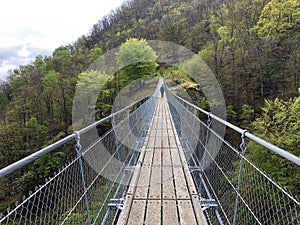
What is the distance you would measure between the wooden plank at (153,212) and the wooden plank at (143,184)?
133 mm

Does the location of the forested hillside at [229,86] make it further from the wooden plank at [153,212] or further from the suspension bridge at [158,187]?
the wooden plank at [153,212]

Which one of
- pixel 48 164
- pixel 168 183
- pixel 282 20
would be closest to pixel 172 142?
pixel 168 183

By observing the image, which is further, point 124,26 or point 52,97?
point 124,26

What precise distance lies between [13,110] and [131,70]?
10.2 metres

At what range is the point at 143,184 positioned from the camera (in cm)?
246

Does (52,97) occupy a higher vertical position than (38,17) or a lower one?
lower

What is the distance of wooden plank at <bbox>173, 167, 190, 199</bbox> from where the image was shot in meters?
2.21

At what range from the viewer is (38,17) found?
64750mm

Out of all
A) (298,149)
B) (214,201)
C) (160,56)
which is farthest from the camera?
(160,56)

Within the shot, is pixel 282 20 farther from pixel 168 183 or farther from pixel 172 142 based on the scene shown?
pixel 168 183

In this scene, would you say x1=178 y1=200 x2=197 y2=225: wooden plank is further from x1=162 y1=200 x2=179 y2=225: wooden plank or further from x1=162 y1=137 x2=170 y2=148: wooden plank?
x1=162 y1=137 x2=170 y2=148: wooden plank

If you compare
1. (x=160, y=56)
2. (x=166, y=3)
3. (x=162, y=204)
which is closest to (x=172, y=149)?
(x=162, y=204)

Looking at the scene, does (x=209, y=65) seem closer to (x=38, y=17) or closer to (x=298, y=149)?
(x=298, y=149)

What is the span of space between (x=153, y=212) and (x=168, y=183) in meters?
0.55
